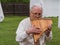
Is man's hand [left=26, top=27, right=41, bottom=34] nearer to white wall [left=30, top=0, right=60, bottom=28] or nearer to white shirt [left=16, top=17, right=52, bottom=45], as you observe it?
white shirt [left=16, top=17, right=52, bottom=45]

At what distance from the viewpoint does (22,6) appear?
1544 cm

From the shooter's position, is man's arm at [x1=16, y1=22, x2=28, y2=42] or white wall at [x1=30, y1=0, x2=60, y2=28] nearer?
man's arm at [x1=16, y1=22, x2=28, y2=42]

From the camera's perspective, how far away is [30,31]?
3580 millimetres

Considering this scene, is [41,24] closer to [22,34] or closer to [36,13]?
[36,13]

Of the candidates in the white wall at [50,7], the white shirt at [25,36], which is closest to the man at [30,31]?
the white shirt at [25,36]

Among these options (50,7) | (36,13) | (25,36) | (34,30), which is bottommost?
(50,7)

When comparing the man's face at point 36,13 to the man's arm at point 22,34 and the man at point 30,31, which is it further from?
the man's arm at point 22,34

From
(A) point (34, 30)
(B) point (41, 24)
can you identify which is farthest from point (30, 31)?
(B) point (41, 24)

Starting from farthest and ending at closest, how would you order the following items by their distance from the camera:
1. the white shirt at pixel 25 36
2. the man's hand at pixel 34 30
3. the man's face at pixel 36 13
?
the white shirt at pixel 25 36
the man's face at pixel 36 13
the man's hand at pixel 34 30

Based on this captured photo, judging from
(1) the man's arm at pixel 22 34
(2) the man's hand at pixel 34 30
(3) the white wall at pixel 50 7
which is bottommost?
(3) the white wall at pixel 50 7

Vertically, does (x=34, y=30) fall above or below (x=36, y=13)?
below

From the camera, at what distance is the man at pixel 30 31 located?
363 centimetres

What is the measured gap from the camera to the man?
363cm

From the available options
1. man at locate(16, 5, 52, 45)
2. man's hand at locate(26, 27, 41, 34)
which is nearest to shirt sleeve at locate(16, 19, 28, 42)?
man at locate(16, 5, 52, 45)
